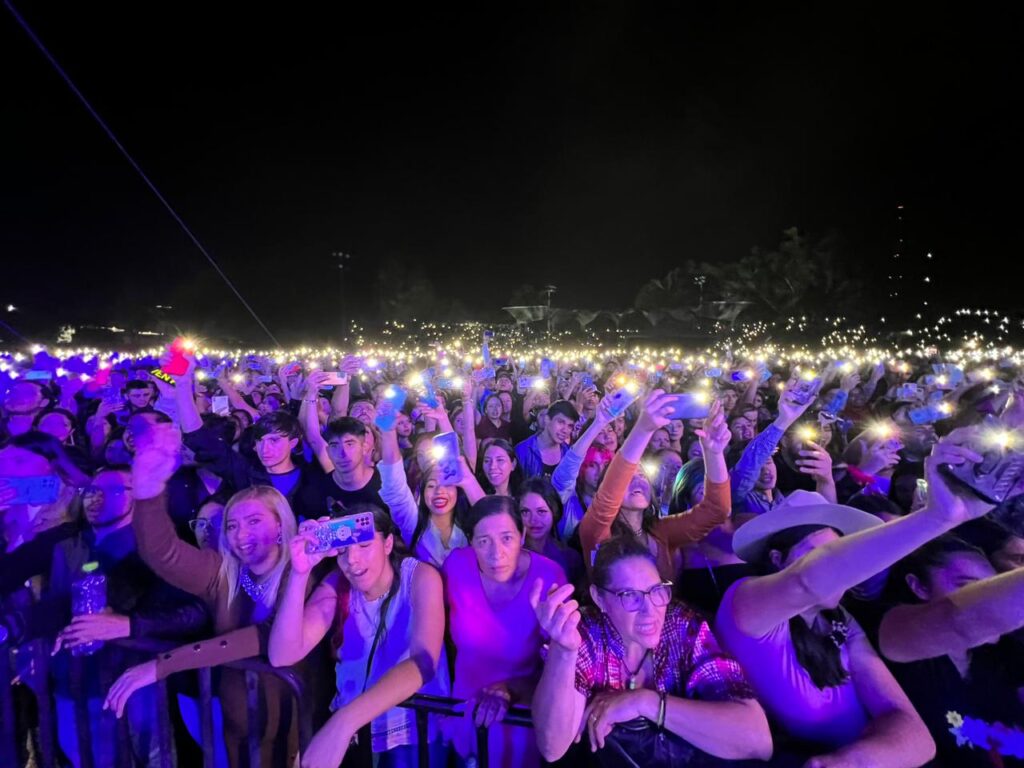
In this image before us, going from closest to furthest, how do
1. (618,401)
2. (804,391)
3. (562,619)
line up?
(562,619)
(618,401)
(804,391)

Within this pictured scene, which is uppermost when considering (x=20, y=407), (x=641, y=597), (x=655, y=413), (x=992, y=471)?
(x=20, y=407)

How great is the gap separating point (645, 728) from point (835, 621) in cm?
87

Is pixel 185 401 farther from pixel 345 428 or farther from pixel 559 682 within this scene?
pixel 559 682

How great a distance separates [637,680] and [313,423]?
404cm

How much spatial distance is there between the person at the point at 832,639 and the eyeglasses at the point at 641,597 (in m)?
0.33

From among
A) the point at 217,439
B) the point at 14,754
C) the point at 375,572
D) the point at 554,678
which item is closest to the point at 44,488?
the point at 14,754

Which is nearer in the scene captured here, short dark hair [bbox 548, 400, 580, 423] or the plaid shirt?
the plaid shirt

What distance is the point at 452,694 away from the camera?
110 inches

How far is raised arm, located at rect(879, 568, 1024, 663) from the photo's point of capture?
213 centimetres

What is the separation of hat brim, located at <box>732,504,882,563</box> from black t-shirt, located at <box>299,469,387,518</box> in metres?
2.72

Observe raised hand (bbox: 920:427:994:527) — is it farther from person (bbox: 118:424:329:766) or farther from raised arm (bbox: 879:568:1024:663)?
person (bbox: 118:424:329:766)

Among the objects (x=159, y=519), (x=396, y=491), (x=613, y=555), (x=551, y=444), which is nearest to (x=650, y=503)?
(x=613, y=555)

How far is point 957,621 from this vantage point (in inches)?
87.8

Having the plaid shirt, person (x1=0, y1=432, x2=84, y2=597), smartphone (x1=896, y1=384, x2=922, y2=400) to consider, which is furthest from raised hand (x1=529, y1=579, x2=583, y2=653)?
smartphone (x1=896, y1=384, x2=922, y2=400)
